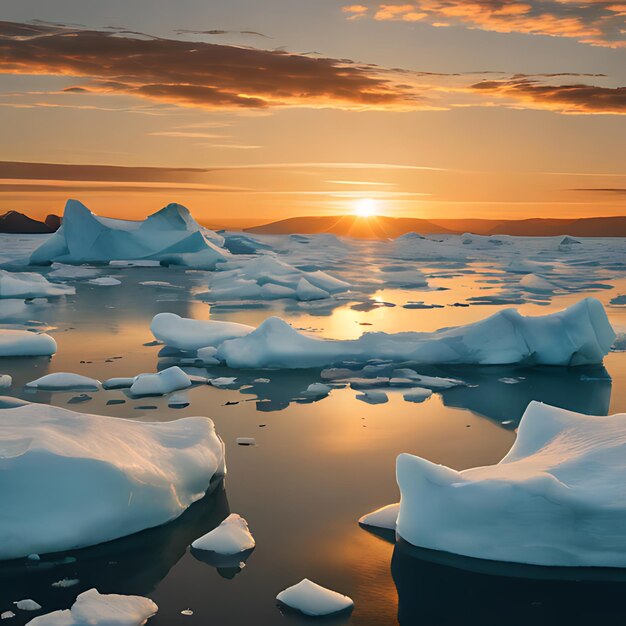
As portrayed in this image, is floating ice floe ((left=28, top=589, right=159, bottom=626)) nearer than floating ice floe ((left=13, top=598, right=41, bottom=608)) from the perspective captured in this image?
Yes

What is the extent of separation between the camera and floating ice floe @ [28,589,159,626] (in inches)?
142

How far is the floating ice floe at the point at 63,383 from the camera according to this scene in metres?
8.41

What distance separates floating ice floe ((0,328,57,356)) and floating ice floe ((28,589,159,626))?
7.05 metres

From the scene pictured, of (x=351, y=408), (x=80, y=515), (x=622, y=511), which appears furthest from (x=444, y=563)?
(x=351, y=408)

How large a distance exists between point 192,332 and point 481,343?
3.77 m

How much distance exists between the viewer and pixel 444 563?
429 centimetres

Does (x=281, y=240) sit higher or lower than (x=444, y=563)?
lower

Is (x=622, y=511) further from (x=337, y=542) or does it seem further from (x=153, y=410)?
(x=153, y=410)

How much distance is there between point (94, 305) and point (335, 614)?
13249mm

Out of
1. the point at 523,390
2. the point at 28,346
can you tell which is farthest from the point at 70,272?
the point at 523,390

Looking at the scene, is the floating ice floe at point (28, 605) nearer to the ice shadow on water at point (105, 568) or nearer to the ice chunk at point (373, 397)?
the ice shadow on water at point (105, 568)

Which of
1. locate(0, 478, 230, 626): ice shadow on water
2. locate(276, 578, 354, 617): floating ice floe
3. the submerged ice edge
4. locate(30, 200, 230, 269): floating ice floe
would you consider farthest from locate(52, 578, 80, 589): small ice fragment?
locate(30, 200, 230, 269): floating ice floe

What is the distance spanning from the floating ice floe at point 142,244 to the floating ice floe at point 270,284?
20.7 feet

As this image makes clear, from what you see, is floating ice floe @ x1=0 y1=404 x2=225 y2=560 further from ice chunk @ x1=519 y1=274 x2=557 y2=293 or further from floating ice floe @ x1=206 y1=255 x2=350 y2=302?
ice chunk @ x1=519 y1=274 x2=557 y2=293
